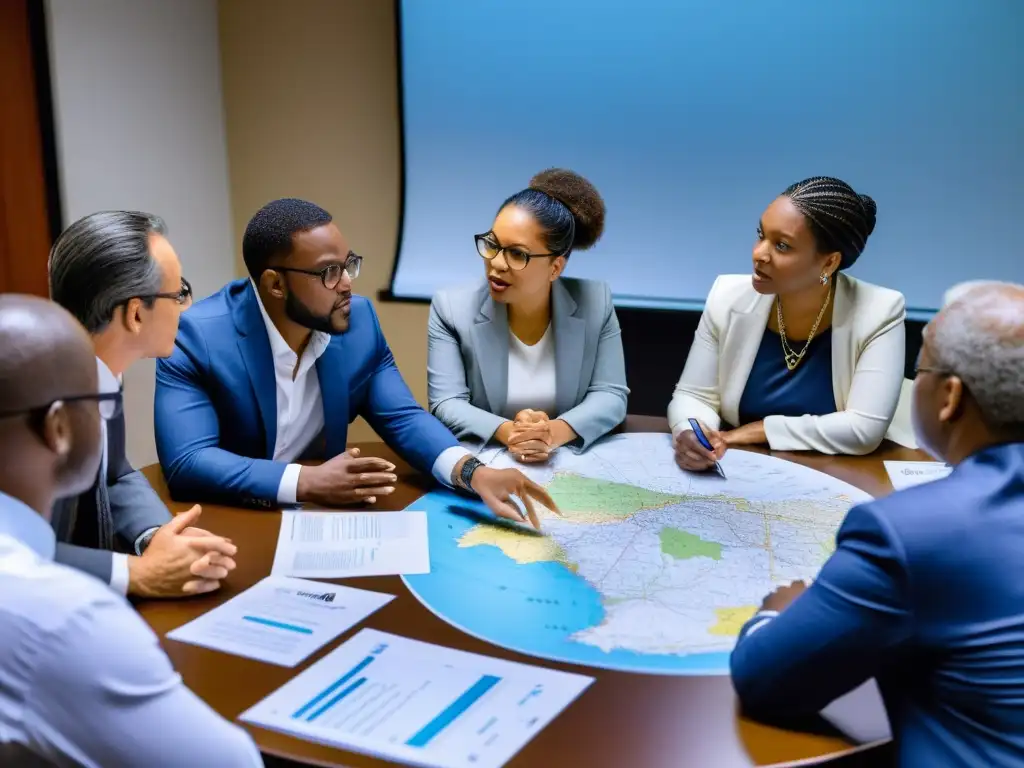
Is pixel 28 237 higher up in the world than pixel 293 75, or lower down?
lower down

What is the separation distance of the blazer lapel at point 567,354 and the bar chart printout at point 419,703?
1.39m

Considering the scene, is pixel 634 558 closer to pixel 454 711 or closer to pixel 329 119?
pixel 454 711

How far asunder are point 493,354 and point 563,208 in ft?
1.58

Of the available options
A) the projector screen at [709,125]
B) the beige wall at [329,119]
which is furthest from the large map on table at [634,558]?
the beige wall at [329,119]

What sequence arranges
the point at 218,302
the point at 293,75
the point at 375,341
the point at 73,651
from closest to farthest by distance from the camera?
the point at 73,651 → the point at 218,302 → the point at 375,341 → the point at 293,75

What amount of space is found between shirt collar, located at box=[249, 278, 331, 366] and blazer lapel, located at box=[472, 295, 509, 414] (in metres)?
0.48

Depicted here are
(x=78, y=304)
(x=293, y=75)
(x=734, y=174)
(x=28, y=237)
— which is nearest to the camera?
(x=78, y=304)

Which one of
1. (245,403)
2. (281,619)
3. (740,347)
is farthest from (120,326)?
(740,347)

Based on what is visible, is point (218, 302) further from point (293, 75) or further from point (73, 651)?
point (293, 75)

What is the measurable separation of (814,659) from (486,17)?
3.41 meters

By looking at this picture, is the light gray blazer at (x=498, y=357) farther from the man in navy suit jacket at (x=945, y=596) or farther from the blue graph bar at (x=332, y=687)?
the man in navy suit jacket at (x=945, y=596)

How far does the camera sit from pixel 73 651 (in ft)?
3.09

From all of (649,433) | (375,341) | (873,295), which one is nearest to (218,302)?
(375,341)

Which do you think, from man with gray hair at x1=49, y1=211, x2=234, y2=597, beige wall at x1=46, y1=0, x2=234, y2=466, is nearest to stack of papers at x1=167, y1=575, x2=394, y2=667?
man with gray hair at x1=49, y1=211, x2=234, y2=597
